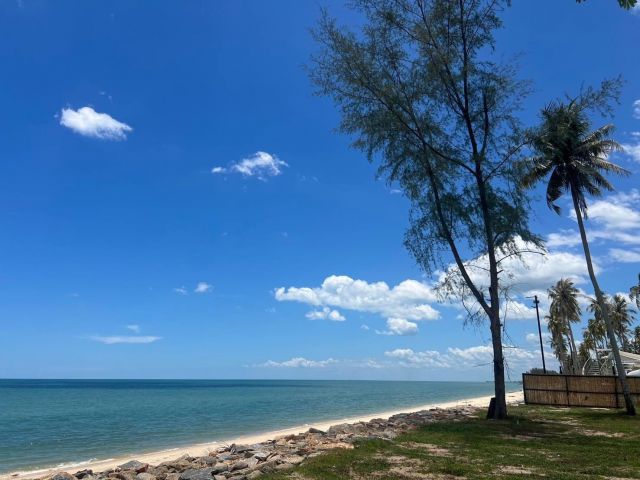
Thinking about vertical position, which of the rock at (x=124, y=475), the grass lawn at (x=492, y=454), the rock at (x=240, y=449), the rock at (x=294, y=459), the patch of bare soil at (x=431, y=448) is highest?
the grass lawn at (x=492, y=454)

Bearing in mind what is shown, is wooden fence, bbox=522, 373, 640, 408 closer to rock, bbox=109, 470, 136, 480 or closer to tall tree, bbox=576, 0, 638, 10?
rock, bbox=109, 470, 136, 480

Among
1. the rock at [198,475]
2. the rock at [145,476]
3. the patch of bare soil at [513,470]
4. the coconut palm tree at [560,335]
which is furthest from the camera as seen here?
the coconut palm tree at [560,335]

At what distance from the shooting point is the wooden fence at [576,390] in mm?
21438

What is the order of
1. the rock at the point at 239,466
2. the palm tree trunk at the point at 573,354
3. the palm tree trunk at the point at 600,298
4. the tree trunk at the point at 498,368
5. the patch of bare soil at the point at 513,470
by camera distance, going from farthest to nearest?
the palm tree trunk at the point at 573,354
the palm tree trunk at the point at 600,298
the tree trunk at the point at 498,368
the rock at the point at 239,466
the patch of bare soil at the point at 513,470

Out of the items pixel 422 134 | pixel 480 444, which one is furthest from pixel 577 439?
pixel 422 134

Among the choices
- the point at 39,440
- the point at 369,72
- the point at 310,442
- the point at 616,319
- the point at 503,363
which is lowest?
the point at 39,440

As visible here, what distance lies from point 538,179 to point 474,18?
307 inches

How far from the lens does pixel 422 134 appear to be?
62.8 ft

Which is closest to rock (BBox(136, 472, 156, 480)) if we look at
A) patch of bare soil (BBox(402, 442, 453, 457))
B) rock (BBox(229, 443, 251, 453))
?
rock (BBox(229, 443, 251, 453))

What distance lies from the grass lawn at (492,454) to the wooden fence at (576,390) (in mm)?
5944

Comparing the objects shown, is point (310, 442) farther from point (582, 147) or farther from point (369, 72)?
point (582, 147)

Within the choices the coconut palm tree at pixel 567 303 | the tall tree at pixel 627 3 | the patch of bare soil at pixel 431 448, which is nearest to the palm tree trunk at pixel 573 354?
the coconut palm tree at pixel 567 303

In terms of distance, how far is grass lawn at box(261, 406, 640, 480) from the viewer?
344 inches

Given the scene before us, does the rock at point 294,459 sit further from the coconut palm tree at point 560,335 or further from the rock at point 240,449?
the coconut palm tree at point 560,335
